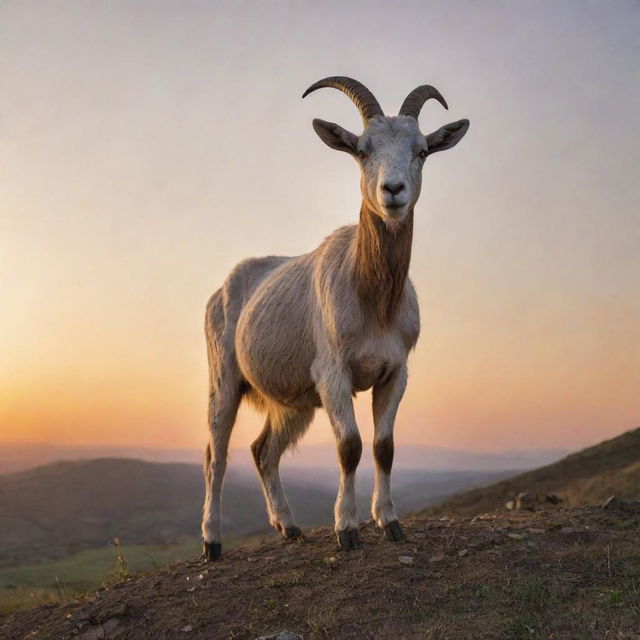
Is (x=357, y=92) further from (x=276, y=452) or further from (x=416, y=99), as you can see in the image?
(x=276, y=452)

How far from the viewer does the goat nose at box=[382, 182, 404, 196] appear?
6152mm

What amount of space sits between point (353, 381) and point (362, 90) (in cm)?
296

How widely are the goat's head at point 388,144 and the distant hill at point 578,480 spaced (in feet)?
29.5

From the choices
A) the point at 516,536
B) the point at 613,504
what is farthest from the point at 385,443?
the point at 613,504

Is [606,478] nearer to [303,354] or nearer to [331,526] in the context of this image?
[331,526]

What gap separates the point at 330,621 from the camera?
18.2ft

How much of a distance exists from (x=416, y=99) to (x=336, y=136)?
3.43ft

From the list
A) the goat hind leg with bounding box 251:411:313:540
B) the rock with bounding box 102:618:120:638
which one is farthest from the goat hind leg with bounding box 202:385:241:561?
the rock with bounding box 102:618:120:638

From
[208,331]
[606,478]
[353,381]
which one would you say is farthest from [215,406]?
[606,478]

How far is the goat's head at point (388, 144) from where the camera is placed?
6242mm

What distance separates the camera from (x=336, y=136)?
278 inches

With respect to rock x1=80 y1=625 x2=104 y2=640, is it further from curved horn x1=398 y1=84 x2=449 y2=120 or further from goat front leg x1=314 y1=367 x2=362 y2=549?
curved horn x1=398 y1=84 x2=449 y2=120

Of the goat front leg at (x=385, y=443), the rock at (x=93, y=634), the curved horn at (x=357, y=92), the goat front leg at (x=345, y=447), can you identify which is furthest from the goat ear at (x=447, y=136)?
the rock at (x=93, y=634)

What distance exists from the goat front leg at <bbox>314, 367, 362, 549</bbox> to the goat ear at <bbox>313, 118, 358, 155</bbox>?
2156 mm
